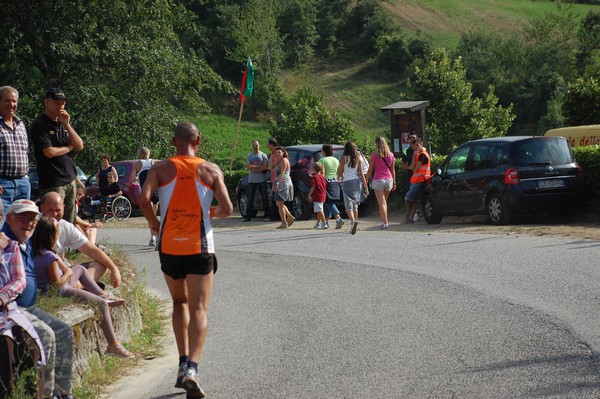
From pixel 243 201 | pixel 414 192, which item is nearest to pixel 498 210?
pixel 414 192

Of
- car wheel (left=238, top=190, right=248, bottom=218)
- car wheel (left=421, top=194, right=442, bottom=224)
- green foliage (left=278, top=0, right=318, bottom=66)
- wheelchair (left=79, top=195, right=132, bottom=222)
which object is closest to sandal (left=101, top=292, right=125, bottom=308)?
car wheel (left=421, top=194, right=442, bottom=224)

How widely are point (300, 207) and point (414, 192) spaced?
3315mm

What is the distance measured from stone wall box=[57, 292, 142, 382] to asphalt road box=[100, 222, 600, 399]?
340mm

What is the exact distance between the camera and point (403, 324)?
9.36 metres

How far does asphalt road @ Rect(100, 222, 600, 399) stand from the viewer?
278 inches

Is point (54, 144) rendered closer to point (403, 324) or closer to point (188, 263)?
point (188, 263)

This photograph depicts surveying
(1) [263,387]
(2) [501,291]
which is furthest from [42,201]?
(2) [501,291]

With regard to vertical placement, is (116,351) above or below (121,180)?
below

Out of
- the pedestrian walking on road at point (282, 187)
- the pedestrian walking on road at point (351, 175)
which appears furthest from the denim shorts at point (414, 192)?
the pedestrian walking on road at point (282, 187)

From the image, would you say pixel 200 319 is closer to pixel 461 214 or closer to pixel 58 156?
pixel 58 156

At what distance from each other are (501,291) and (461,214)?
30.4 ft

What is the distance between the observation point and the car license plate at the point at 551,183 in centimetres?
1872

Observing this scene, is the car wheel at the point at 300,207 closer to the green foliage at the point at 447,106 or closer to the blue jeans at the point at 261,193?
the blue jeans at the point at 261,193

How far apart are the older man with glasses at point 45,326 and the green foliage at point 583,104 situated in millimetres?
31350
